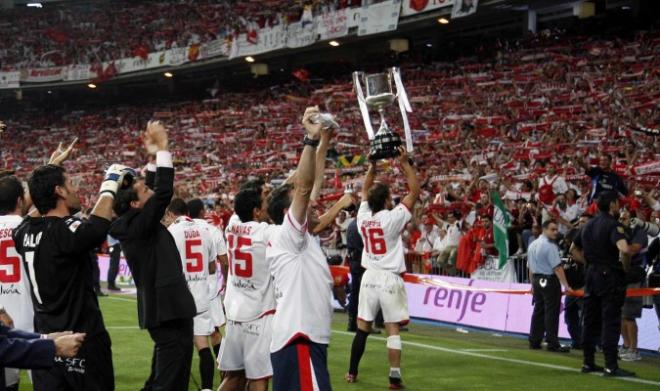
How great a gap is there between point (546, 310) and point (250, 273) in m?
7.42

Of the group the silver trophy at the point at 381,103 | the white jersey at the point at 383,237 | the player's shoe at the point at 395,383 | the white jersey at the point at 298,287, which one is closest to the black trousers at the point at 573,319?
the white jersey at the point at 383,237

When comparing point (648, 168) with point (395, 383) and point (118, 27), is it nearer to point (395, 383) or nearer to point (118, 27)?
point (395, 383)

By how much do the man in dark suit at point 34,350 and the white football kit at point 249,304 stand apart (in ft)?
11.0

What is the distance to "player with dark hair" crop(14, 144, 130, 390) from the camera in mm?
6152

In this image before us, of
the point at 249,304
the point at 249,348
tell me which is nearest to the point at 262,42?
the point at 249,304

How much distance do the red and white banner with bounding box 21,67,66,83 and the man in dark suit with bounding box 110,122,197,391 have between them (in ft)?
146

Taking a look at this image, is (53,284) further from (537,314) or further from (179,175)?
(179,175)

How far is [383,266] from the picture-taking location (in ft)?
36.1

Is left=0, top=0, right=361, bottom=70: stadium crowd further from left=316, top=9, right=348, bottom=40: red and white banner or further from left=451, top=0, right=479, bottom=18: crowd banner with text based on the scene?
left=451, top=0, right=479, bottom=18: crowd banner with text

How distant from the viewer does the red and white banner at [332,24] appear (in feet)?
115

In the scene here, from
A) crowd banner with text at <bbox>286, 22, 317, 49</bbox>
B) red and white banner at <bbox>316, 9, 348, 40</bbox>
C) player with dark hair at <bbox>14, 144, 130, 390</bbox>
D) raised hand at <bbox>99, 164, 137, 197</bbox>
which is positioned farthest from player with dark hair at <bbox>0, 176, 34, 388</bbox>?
crowd banner with text at <bbox>286, 22, 317, 49</bbox>

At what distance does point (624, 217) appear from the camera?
1313cm

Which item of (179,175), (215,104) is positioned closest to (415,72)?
(179,175)

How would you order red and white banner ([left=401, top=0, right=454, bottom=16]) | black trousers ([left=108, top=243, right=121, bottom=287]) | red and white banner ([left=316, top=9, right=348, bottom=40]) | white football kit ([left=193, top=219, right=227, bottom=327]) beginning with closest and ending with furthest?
white football kit ([left=193, top=219, right=227, bottom=327]) → black trousers ([left=108, top=243, right=121, bottom=287]) → red and white banner ([left=401, top=0, right=454, bottom=16]) → red and white banner ([left=316, top=9, right=348, bottom=40])
